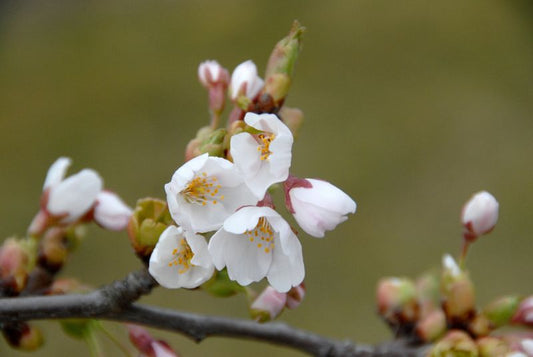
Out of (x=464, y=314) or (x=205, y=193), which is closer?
(x=205, y=193)

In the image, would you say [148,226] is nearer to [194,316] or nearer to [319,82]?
[194,316]

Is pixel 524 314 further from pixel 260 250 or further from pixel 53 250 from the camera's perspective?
pixel 53 250

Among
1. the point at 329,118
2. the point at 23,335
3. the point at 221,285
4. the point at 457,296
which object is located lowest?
the point at 23,335

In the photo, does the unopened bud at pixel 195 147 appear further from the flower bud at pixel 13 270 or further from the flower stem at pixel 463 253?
the flower stem at pixel 463 253

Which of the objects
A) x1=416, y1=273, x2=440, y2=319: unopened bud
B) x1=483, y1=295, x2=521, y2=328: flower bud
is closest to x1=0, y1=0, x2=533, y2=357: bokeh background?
x1=416, y1=273, x2=440, y2=319: unopened bud

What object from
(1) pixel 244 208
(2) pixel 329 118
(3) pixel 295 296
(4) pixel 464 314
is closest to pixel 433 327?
(4) pixel 464 314

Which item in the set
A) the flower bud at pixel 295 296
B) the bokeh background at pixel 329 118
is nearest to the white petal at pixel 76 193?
the flower bud at pixel 295 296

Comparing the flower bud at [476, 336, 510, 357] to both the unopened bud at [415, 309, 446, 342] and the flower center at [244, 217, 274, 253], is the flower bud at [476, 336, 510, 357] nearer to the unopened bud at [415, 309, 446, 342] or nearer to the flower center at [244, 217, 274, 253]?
the unopened bud at [415, 309, 446, 342]
